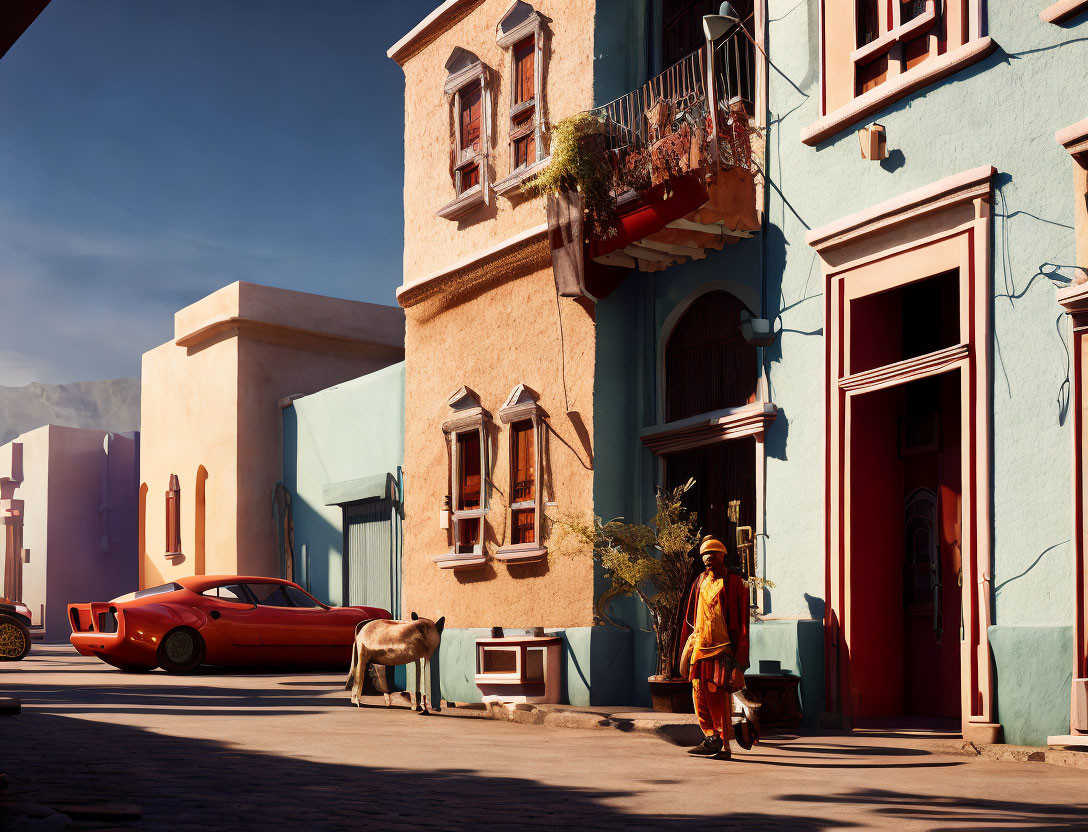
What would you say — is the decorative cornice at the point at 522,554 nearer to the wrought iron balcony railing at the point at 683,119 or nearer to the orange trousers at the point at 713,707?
the wrought iron balcony railing at the point at 683,119

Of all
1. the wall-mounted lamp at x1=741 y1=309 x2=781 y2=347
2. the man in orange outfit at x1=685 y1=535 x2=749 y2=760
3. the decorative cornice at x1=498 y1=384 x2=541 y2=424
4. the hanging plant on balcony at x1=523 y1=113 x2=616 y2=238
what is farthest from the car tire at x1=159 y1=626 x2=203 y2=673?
the man in orange outfit at x1=685 y1=535 x2=749 y2=760

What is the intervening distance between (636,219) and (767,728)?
492 cm

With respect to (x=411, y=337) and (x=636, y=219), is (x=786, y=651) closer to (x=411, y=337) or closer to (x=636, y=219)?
(x=636, y=219)

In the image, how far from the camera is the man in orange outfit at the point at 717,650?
9.26 metres

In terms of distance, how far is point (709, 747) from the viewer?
30.8 ft

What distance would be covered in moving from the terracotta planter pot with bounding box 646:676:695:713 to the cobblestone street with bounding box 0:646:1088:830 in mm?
979

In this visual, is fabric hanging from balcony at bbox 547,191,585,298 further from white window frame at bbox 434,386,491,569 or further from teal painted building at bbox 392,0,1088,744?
white window frame at bbox 434,386,491,569

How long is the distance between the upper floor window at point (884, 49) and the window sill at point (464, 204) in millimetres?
5208

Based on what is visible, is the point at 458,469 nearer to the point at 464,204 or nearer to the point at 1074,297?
the point at 464,204

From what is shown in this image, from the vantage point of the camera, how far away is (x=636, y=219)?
13.1m

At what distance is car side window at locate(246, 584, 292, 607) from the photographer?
19453 mm

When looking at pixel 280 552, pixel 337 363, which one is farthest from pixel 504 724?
pixel 337 363

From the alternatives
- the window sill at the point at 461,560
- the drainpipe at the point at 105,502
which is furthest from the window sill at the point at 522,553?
the drainpipe at the point at 105,502

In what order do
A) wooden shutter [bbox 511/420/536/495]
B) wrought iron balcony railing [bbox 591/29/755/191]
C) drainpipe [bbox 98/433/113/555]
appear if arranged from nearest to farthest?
wrought iron balcony railing [bbox 591/29/755/191], wooden shutter [bbox 511/420/536/495], drainpipe [bbox 98/433/113/555]
